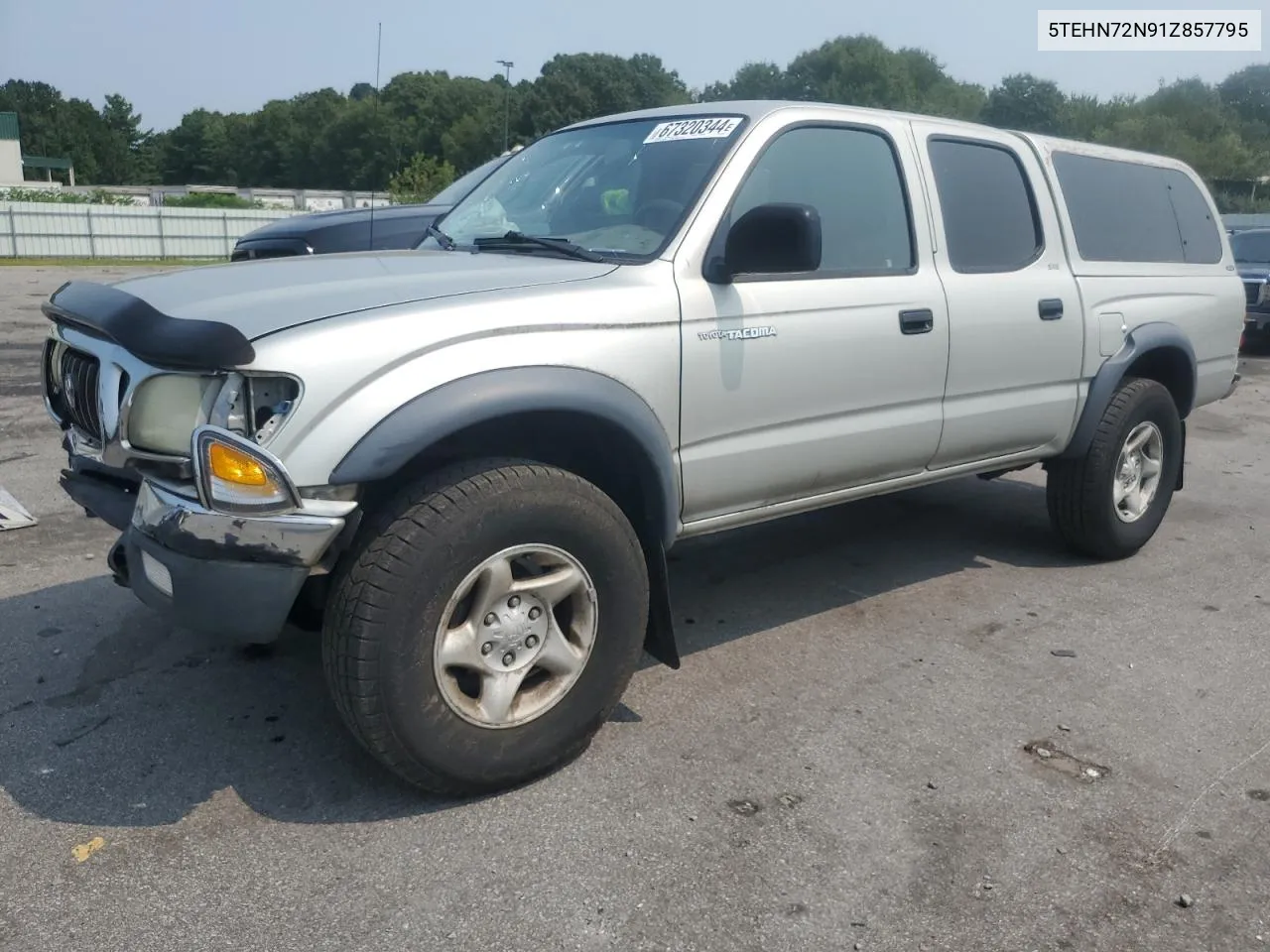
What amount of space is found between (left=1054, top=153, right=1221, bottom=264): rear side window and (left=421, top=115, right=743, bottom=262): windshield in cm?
202

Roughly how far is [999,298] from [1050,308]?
1.18 feet

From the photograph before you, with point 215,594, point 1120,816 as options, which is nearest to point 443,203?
point 215,594

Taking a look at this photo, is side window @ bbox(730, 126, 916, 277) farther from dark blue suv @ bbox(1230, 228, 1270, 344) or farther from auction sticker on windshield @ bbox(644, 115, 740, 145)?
dark blue suv @ bbox(1230, 228, 1270, 344)

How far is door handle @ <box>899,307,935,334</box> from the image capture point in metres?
3.96

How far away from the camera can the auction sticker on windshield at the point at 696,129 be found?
3738mm

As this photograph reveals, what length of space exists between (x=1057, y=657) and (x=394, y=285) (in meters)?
2.71

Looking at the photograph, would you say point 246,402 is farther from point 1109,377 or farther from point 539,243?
point 1109,377

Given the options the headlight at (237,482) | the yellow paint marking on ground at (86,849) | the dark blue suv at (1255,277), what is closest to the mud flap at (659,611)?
the headlight at (237,482)

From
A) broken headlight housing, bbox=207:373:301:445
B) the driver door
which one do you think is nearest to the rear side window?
the driver door

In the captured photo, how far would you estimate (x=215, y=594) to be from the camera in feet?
8.75

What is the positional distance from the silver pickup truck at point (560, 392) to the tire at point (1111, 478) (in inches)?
11.6

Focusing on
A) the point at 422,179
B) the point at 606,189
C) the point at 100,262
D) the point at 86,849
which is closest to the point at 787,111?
the point at 606,189

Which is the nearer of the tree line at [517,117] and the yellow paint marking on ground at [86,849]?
the yellow paint marking on ground at [86,849]

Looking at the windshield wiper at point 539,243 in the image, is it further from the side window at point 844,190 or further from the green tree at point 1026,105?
the green tree at point 1026,105
